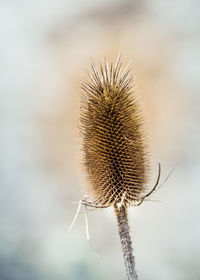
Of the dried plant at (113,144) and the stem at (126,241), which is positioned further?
the dried plant at (113,144)

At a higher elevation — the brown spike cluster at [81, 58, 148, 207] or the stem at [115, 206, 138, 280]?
the brown spike cluster at [81, 58, 148, 207]

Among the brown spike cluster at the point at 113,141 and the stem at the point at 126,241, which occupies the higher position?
the brown spike cluster at the point at 113,141

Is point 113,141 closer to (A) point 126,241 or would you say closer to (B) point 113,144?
(B) point 113,144

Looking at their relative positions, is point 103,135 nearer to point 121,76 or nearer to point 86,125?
point 86,125

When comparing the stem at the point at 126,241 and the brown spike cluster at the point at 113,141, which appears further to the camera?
the brown spike cluster at the point at 113,141

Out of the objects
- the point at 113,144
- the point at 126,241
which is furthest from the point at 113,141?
the point at 126,241
